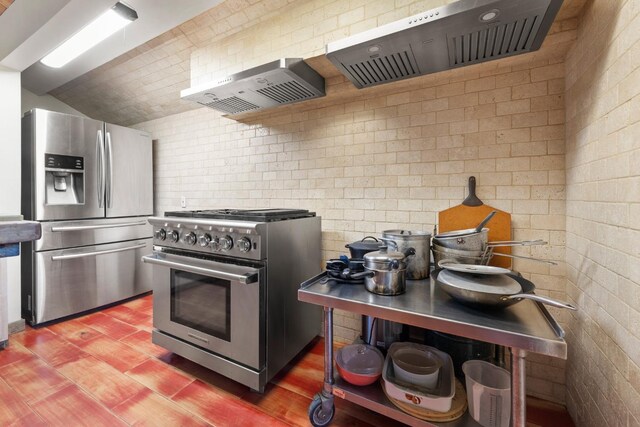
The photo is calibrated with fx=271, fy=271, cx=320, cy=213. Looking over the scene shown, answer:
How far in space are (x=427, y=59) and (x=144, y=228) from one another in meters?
3.35

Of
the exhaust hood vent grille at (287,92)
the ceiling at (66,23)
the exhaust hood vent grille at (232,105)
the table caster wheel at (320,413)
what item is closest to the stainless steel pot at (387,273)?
the table caster wheel at (320,413)

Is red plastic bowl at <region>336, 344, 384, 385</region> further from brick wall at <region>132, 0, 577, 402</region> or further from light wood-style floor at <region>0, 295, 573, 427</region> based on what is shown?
brick wall at <region>132, 0, 577, 402</region>

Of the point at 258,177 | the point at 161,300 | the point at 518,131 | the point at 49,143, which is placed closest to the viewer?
the point at 518,131

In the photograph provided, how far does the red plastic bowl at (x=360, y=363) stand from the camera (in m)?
1.38

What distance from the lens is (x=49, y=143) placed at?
247 cm

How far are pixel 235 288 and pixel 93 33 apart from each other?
7.68 ft

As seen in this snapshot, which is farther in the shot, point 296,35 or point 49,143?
point 49,143

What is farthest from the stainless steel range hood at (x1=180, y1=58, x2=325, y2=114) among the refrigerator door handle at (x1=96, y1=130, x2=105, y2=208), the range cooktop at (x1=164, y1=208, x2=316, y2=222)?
the refrigerator door handle at (x1=96, y1=130, x2=105, y2=208)

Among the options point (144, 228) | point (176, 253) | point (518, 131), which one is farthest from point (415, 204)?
point (144, 228)

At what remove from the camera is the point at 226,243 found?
1711mm

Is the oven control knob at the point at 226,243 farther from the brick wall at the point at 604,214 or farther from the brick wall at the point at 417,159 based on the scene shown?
the brick wall at the point at 604,214

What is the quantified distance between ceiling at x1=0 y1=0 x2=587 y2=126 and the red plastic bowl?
2033mm

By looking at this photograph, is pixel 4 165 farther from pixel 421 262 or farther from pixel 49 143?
pixel 421 262

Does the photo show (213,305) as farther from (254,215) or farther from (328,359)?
(328,359)
